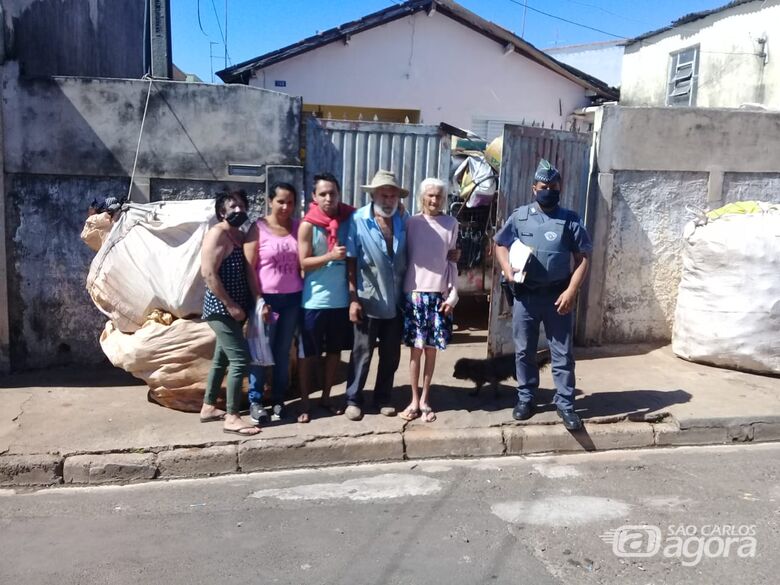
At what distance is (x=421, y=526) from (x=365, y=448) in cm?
113

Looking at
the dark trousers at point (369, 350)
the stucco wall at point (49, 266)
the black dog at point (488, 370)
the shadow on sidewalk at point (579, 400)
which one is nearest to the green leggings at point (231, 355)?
the dark trousers at point (369, 350)

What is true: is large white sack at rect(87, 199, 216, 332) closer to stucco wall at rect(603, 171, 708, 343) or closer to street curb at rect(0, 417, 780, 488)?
street curb at rect(0, 417, 780, 488)

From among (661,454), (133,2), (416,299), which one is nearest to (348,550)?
(416,299)

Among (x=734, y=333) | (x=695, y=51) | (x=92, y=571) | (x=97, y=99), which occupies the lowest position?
(x=92, y=571)

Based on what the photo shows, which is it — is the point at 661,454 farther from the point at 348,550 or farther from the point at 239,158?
the point at 239,158

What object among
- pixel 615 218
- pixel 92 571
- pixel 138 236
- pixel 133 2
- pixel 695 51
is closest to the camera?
pixel 92 571

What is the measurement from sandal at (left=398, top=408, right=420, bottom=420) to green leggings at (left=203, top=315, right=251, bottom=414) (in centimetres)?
119

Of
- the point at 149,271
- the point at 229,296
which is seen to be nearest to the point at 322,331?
the point at 229,296

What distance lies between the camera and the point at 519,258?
5.23 m

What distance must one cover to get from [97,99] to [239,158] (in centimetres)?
126

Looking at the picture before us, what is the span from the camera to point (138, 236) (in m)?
5.61

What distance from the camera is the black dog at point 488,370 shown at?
5828 mm

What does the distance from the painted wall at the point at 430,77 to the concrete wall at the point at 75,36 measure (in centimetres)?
472

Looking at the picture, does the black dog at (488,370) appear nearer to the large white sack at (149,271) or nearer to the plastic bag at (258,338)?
the plastic bag at (258,338)
